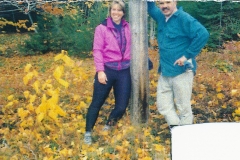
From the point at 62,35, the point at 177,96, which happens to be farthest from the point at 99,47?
the point at 62,35

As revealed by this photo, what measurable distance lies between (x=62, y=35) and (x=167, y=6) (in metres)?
9.99

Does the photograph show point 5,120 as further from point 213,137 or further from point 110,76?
point 213,137

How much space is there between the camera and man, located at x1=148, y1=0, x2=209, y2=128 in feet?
Result: 10.2

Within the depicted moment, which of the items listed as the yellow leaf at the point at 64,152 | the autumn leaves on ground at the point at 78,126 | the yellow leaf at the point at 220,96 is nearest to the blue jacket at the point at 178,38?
the autumn leaves on ground at the point at 78,126

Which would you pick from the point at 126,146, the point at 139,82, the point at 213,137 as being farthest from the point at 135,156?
the point at 213,137

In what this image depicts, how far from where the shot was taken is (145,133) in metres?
3.75

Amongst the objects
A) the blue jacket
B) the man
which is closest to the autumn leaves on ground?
the man

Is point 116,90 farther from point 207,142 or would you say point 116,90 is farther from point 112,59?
point 207,142

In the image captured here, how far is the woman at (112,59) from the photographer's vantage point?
336 centimetres

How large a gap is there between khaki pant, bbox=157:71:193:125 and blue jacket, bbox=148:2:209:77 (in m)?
0.09

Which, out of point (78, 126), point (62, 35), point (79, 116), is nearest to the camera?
point (78, 126)

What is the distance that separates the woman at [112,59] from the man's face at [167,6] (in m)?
0.41

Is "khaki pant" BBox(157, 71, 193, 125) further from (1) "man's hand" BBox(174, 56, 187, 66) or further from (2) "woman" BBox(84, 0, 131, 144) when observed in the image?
(2) "woman" BBox(84, 0, 131, 144)

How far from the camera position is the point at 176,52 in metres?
3.26
